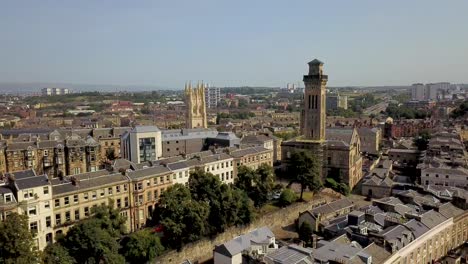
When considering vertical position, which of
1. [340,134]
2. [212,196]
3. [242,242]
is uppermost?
[340,134]

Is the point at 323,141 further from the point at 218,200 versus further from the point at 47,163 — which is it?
the point at 47,163

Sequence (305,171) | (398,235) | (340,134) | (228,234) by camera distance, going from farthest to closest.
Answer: (340,134) → (305,171) → (228,234) → (398,235)

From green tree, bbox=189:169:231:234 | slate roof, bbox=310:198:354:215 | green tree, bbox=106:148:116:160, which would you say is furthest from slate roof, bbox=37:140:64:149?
slate roof, bbox=310:198:354:215

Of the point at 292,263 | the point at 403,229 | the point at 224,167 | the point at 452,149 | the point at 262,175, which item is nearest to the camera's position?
the point at 292,263

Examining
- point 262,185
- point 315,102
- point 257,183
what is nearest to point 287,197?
point 262,185

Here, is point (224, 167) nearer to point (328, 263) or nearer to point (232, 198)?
point (232, 198)

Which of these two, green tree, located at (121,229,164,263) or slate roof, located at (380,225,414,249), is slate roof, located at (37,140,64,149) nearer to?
green tree, located at (121,229,164,263)

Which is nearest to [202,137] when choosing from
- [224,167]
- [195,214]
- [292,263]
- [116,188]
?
[224,167]
